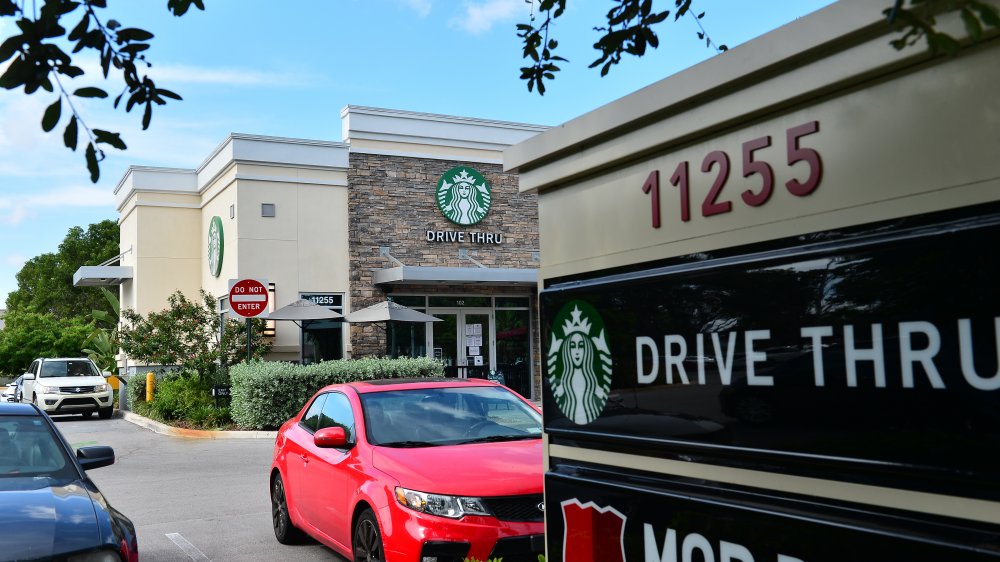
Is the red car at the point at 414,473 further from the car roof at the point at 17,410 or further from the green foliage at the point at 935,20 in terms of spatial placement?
the green foliage at the point at 935,20

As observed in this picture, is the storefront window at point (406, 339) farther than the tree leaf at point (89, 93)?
Yes

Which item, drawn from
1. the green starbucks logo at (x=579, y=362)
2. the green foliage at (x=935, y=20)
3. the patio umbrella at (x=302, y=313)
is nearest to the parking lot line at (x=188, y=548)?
the green starbucks logo at (x=579, y=362)

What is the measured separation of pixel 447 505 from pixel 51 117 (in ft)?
11.3

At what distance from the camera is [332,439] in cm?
679

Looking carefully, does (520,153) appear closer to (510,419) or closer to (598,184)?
(598,184)

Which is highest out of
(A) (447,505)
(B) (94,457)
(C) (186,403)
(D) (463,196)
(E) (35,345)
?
(D) (463,196)

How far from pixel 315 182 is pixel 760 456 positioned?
73.0ft

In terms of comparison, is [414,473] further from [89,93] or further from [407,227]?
[407,227]

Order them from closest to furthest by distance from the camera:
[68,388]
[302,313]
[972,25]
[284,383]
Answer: [972,25]
[284,383]
[302,313]
[68,388]

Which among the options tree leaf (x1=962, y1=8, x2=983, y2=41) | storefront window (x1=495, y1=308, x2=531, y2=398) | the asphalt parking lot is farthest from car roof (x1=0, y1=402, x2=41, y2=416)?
storefront window (x1=495, y1=308, x2=531, y2=398)

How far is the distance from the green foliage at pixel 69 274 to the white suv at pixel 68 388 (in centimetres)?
3525

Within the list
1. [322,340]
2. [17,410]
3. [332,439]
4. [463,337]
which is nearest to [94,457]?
[17,410]

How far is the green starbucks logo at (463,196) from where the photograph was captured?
25.0m

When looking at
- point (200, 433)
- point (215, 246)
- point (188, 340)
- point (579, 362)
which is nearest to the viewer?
point (579, 362)
